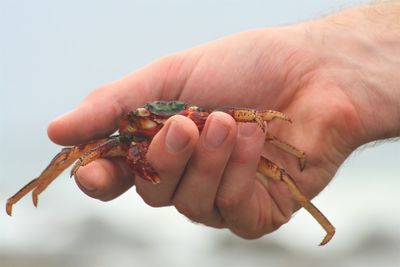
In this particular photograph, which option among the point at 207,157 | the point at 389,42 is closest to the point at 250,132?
the point at 207,157

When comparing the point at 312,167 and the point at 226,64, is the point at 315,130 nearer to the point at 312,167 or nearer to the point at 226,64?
the point at 312,167

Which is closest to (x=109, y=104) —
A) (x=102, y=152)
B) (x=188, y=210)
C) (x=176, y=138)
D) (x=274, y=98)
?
(x=102, y=152)

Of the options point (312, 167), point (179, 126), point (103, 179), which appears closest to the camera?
point (179, 126)

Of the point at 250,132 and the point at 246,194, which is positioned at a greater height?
the point at 250,132

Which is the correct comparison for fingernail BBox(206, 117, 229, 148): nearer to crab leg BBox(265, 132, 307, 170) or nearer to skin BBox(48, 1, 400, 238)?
skin BBox(48, 1, 400, 238)

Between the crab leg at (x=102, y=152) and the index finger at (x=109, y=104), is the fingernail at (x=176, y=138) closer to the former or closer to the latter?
the crab leg at (x=102, y=152)

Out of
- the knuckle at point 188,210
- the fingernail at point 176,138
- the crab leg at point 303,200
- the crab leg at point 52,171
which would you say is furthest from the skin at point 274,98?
the fingernail at point 176,138
